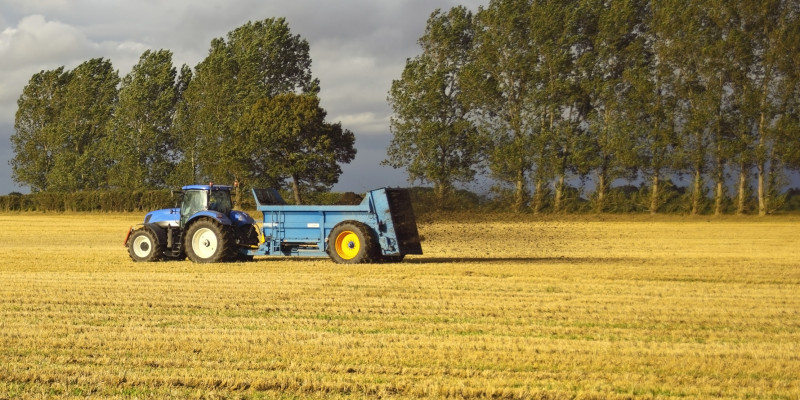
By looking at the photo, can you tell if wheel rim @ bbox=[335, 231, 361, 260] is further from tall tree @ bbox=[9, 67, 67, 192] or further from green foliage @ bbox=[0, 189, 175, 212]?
tall tree @ bbox=[9, 67, 67, 192]

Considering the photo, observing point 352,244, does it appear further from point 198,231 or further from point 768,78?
point 768,78

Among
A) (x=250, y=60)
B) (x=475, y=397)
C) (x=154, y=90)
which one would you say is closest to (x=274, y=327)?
(x=475, y=397)

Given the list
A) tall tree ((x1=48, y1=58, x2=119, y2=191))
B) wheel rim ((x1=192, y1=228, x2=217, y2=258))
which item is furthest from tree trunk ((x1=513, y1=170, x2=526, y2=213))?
tall tree ((x1=48, y1=58, x2=119, y2=191))

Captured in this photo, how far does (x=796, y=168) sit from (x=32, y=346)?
43.5 metres

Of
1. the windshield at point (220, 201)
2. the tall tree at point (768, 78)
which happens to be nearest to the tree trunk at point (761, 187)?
the tall tree at point (768, 78)

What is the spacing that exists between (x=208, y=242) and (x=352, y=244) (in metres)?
3.37

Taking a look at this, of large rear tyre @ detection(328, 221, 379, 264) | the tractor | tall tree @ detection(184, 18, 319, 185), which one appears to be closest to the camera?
large rear tyre @ detection(328, 221, 379, 264)

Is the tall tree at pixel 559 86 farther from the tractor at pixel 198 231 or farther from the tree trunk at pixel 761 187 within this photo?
the tractor at pixel 198 231

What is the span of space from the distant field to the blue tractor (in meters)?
A: 0.52

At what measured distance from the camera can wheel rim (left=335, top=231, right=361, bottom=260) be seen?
62.0ft

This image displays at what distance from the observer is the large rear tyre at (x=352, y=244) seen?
18719 mm

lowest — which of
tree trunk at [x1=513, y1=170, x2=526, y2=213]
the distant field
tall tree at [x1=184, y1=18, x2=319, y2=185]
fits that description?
the distant field

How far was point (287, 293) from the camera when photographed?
14.0 m

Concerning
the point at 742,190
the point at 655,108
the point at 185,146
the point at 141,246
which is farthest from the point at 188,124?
the point at 141,246
